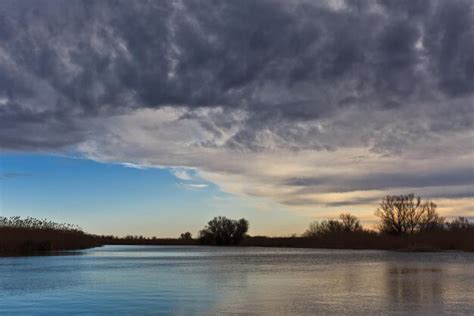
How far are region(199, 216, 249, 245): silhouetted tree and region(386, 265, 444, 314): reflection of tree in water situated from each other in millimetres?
93295

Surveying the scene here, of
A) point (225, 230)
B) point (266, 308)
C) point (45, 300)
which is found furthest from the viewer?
point (225, 230)

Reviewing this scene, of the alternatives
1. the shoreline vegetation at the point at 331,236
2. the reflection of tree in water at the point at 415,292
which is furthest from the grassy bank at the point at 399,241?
the reflection of tree in water at the point at 415,292

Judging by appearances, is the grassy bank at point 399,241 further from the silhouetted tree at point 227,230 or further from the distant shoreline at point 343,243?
the silhouetted tree at point 227,230

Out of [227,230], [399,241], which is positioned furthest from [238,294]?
[227,230]

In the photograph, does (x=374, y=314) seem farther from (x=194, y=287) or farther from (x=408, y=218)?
(x=408, y=218)

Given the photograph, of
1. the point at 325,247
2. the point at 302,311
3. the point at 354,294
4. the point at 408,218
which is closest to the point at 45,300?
the point at 302,311

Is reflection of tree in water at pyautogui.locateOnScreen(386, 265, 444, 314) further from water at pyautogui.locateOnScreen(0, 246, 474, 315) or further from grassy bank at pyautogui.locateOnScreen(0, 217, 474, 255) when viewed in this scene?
grassy bank at pyautogui.locateOnScreen(0, 217, 474, 255)

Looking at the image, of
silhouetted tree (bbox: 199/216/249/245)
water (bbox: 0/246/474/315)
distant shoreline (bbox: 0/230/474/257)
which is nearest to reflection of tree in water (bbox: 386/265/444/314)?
water (bbox: 0/246/474/315)

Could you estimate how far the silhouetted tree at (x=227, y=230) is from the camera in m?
115

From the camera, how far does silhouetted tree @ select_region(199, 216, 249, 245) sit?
115 metres

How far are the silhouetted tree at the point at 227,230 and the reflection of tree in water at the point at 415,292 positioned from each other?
3673 inches

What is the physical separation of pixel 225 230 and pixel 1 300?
101 meters

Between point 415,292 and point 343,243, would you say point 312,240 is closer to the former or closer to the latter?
point 343,243

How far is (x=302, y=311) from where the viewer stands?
12719 mm
